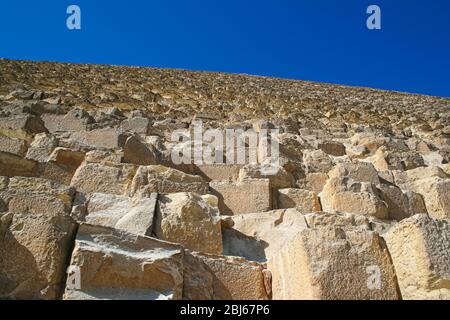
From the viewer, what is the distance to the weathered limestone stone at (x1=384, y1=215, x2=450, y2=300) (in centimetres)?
254

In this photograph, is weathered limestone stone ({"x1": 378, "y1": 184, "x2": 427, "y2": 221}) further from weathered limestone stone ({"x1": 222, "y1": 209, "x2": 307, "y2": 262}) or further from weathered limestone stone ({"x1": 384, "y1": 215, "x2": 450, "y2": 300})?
weathered limestone stone ({"x1": 384, "y1": 215, "x2": 450, "y2": 300})

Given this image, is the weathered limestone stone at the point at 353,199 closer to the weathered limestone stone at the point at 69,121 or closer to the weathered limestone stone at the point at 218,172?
the weathered limestone stone at the point at 218,172

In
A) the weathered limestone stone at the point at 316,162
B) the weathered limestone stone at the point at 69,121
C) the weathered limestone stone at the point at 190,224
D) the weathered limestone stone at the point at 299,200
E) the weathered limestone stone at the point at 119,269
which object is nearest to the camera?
the weathered limestone stone at the point at 119,269

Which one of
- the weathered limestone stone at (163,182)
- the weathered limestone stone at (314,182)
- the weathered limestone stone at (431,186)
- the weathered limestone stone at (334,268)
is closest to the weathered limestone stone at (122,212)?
the weathered limestone stone at (163,182)

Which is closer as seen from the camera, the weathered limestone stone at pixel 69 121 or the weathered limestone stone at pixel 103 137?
the weathered limestone stone at pixel 103 137

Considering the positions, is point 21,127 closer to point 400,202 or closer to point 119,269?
point 119,269

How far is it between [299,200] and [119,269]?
84.1 inches

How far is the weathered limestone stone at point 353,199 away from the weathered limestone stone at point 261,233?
0.61 metres

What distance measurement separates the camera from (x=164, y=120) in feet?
22.8

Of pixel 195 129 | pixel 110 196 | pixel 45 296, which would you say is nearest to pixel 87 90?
pixel 195 129

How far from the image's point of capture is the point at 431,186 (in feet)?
14.9

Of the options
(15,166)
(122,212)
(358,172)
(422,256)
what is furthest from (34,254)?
(358,172)

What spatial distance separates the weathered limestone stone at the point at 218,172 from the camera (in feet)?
15.7

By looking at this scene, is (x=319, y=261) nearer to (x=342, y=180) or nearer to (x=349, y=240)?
(x=349, y=240)
